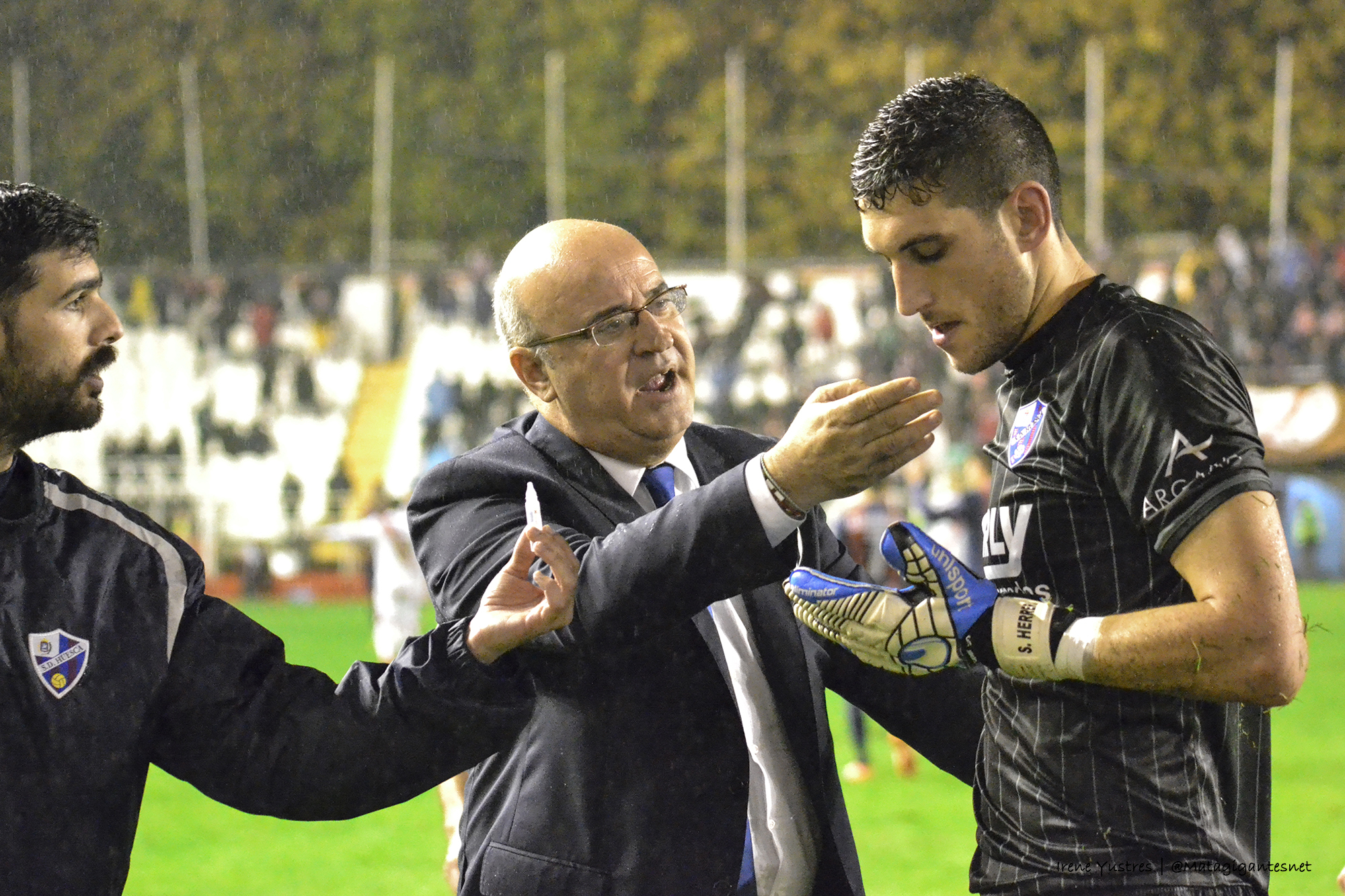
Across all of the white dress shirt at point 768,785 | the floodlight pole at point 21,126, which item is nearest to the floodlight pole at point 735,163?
the floodlight pole at point 21,126

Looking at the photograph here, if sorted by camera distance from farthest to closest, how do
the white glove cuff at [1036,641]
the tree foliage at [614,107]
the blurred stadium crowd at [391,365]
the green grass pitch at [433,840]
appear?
1. the tree foliage at [614,107]
2. the blurred stadium crowd at [391,365]
3. the green grass pitch at [433,840]
4. the white glove cuff at [1036,641]

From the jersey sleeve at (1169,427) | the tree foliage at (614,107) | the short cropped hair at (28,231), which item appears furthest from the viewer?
the tree foliage at (614,107)

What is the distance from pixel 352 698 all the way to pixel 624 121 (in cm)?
3317

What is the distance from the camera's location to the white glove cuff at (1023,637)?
2355 mm

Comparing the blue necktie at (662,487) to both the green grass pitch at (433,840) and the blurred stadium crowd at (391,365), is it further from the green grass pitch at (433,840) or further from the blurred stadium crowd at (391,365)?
the blurred stadium crowd at (391,365)

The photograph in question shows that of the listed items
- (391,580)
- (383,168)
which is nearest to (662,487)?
(391,580)

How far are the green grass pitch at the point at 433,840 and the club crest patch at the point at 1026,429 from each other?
4.23 meters

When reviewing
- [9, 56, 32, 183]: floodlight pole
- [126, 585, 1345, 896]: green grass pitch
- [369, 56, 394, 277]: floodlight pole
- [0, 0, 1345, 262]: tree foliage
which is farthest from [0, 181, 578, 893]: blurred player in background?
[9, 56, 32, 183]: floodlight pole

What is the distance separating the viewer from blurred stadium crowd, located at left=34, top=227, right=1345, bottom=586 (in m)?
23.2

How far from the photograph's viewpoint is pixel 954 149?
8.31ft

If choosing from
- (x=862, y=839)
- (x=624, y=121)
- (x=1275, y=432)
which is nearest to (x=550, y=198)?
(x=624, y=121)

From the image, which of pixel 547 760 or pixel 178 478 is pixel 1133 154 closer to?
pixel 178 478

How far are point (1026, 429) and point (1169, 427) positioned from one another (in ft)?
0.92

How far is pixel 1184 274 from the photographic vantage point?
78.8 ft
